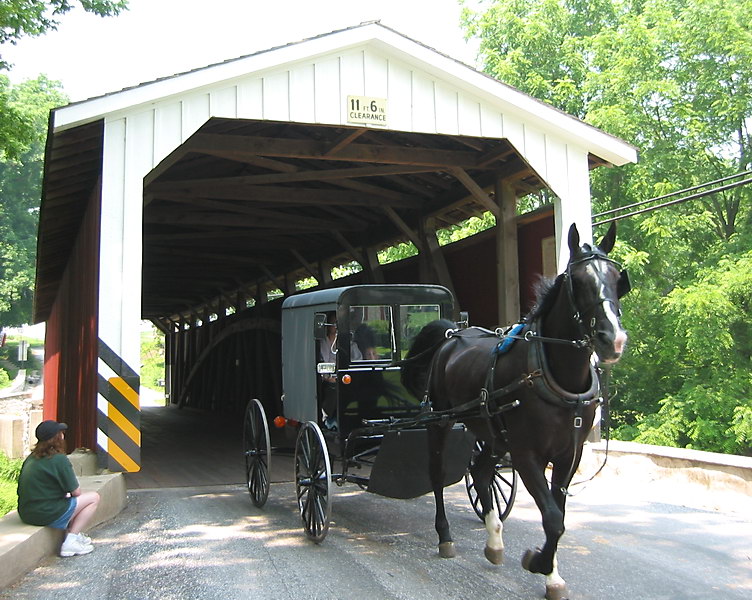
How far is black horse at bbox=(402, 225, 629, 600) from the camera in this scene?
378cm

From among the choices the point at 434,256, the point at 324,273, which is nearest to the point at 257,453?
the point at 434,256

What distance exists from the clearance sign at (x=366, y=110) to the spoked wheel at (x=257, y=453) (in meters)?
3.31

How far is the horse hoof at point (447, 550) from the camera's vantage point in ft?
16.3

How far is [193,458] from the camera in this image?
35.3ft

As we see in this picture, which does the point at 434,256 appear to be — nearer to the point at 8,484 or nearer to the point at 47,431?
the point at 8,484

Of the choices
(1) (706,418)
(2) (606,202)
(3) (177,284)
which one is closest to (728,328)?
(1) (706,418)

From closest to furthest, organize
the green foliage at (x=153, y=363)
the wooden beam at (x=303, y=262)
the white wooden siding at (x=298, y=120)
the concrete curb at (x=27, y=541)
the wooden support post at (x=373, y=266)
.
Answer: the concrete curb at (x=27, y=541) < the white wooden siding at (x=298, y=120) < the wooden support post at (x=373, y=266) < the wooden beam at (x=303, y=262) < the green foliage at (x=153, y=363)

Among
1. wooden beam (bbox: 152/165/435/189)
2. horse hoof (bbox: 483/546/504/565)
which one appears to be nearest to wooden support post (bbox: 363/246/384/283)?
wooden beam (bbox: 152/165/435/189)

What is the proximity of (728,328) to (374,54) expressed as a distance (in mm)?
9998

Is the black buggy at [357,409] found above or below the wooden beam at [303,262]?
below

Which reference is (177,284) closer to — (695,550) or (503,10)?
A: (503,10)

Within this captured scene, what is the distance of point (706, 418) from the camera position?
14297 mm

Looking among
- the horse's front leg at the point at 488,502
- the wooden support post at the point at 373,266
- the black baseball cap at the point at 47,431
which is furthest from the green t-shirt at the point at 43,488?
the wooden support post at the point at 373,266

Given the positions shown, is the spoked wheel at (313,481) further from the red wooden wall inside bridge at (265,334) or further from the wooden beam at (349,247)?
the wooden beam at (349,247)
